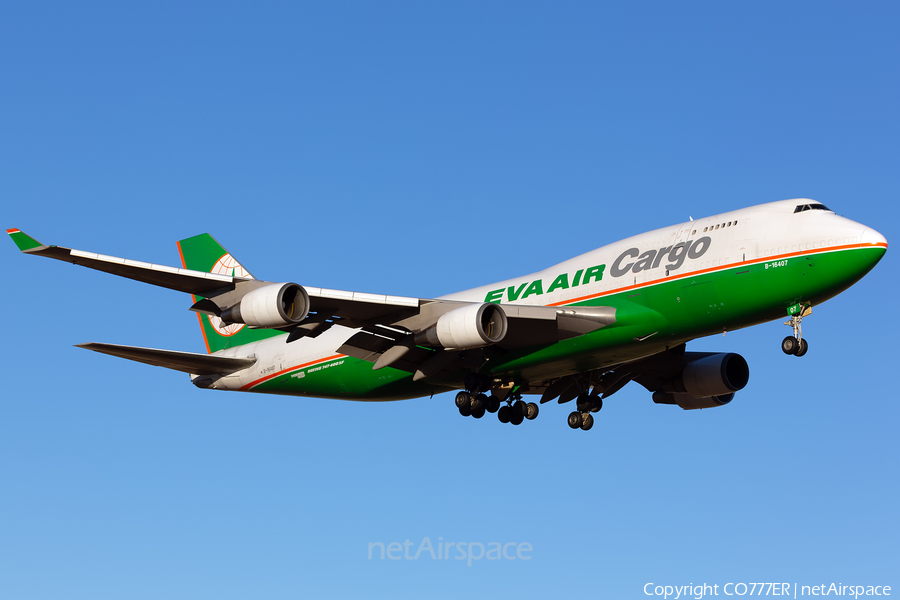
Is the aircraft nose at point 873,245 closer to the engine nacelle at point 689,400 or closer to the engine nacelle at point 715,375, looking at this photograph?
the engine nacelle at point 715,375

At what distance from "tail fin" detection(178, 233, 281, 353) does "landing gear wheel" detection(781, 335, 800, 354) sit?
19434mm

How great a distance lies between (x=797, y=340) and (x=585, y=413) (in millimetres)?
9279

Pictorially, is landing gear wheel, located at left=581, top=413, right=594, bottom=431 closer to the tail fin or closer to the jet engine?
the jet engine

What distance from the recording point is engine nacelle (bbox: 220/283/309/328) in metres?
Answer: 27.5

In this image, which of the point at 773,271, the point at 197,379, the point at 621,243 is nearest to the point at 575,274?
the point at 621,243

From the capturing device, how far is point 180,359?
114ft

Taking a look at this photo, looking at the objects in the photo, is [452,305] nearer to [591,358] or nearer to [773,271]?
[591,358]

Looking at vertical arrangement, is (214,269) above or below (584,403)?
above

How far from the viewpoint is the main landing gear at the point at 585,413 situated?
3475 centimetres

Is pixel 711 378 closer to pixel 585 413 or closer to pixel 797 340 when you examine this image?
pixel 585 413

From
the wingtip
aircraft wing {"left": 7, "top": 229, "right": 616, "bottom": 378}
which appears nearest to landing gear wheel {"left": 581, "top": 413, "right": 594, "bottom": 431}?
aircraft wing {"left": 7, "top": 229, "right": 616, "bottom": 378}

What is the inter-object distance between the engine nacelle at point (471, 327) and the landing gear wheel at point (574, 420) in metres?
6.85

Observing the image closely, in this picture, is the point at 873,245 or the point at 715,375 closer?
the point at 873,245

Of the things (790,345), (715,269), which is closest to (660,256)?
(715,269)
